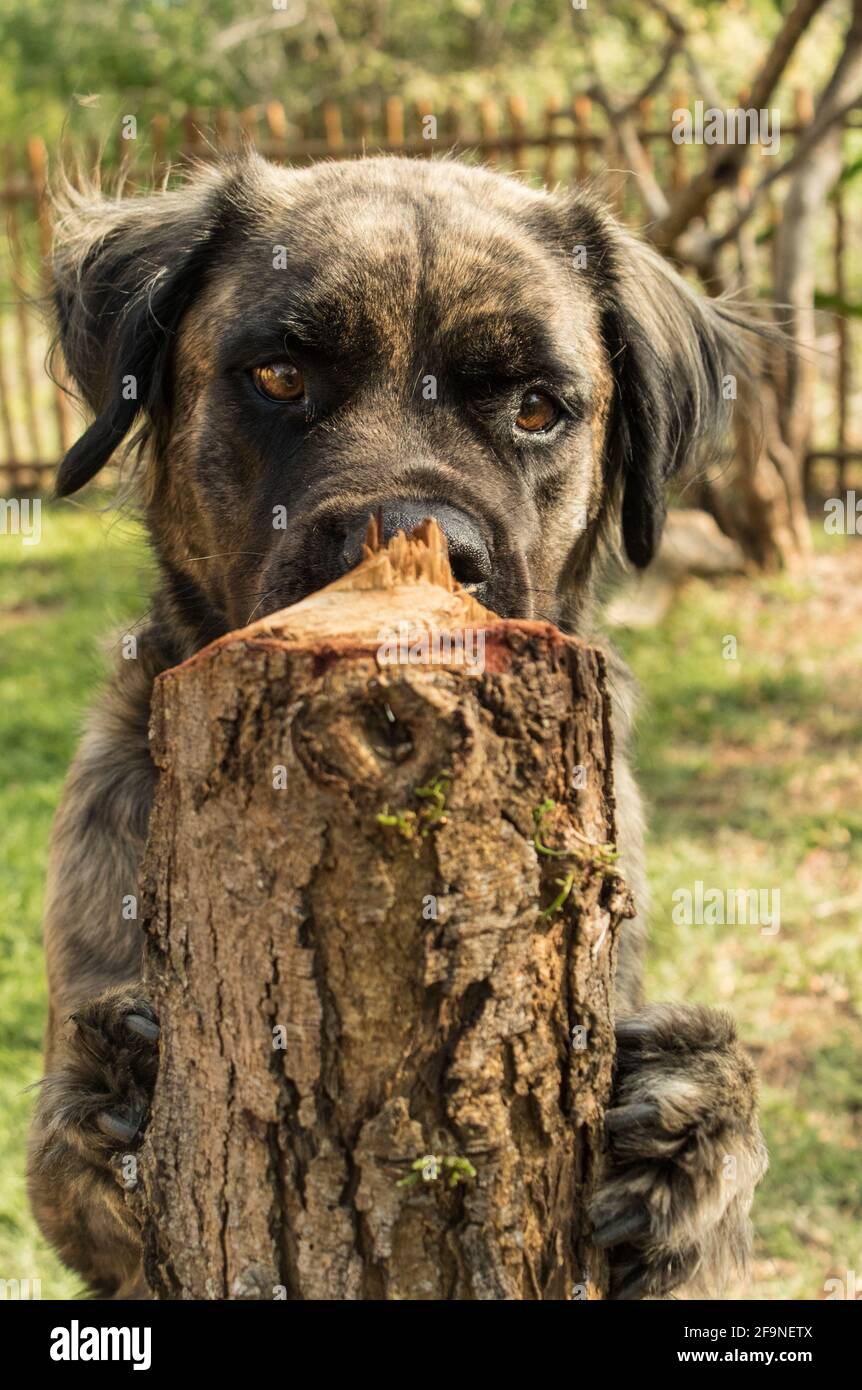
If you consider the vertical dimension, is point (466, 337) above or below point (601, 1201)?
above

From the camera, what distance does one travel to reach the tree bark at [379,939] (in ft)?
6.70

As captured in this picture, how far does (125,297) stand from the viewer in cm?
430

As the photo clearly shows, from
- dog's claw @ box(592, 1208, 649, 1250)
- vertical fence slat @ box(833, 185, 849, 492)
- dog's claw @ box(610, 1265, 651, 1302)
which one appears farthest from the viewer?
vertical fence slat @ box(833, 185, 849, 492)

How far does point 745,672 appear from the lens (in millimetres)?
9016

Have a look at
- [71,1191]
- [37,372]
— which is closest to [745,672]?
[71,1191]

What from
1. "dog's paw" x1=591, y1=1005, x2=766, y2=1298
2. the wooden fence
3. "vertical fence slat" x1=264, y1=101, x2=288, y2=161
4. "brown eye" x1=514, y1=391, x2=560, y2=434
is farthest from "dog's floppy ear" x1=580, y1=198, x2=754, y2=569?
"vertical fence slat" x1=264, y1=101, x2=288, y2=161

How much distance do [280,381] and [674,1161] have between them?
2.09 m

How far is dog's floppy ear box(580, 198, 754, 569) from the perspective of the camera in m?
4.36

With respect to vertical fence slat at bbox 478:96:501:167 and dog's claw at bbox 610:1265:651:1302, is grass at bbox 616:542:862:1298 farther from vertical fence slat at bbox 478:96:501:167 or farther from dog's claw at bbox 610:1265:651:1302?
vertical fence slat at bbox 478:96:501:167

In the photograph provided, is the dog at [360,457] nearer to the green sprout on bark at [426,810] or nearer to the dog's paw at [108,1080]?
the dog's paw at [108,1080]

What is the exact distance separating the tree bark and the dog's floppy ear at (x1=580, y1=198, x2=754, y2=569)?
7.63 ft
